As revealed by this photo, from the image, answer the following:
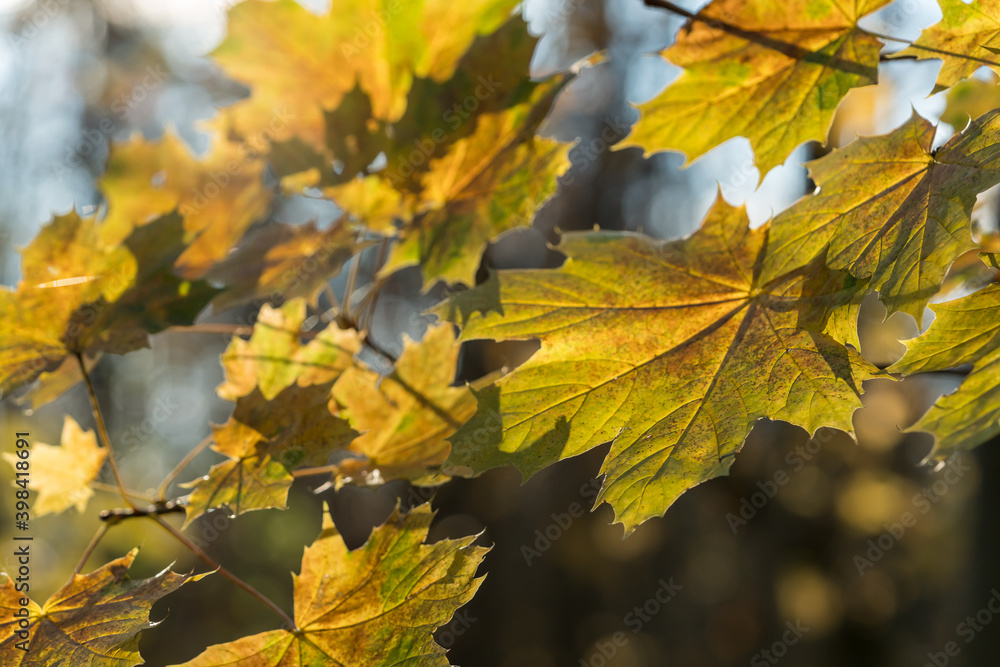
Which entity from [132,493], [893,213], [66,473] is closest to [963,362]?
[893,213]

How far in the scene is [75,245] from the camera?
99cm

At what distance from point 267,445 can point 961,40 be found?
96cm

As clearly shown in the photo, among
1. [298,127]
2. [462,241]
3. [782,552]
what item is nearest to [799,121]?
[462,241]

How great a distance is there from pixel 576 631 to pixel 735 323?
8708mm

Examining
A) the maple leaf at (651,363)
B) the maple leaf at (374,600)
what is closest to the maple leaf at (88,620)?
the maple leaf at (374,600)

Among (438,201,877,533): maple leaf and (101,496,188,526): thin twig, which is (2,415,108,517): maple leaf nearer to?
(101,496,188,526): thin twig

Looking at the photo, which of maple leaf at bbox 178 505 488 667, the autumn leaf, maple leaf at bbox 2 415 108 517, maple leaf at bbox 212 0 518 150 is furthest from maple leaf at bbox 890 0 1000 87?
maple leaf at bbox 2 415 108 517

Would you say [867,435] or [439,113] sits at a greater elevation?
[439,113]

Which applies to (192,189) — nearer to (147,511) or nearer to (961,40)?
(147,511)

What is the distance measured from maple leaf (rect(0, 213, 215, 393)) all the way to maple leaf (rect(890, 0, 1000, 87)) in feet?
3.30

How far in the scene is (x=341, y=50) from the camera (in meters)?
1.09

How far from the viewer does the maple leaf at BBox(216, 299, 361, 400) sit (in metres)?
0.99

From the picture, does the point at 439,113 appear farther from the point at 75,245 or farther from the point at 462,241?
the point at 75,245

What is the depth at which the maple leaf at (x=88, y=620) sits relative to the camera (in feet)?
2.43
